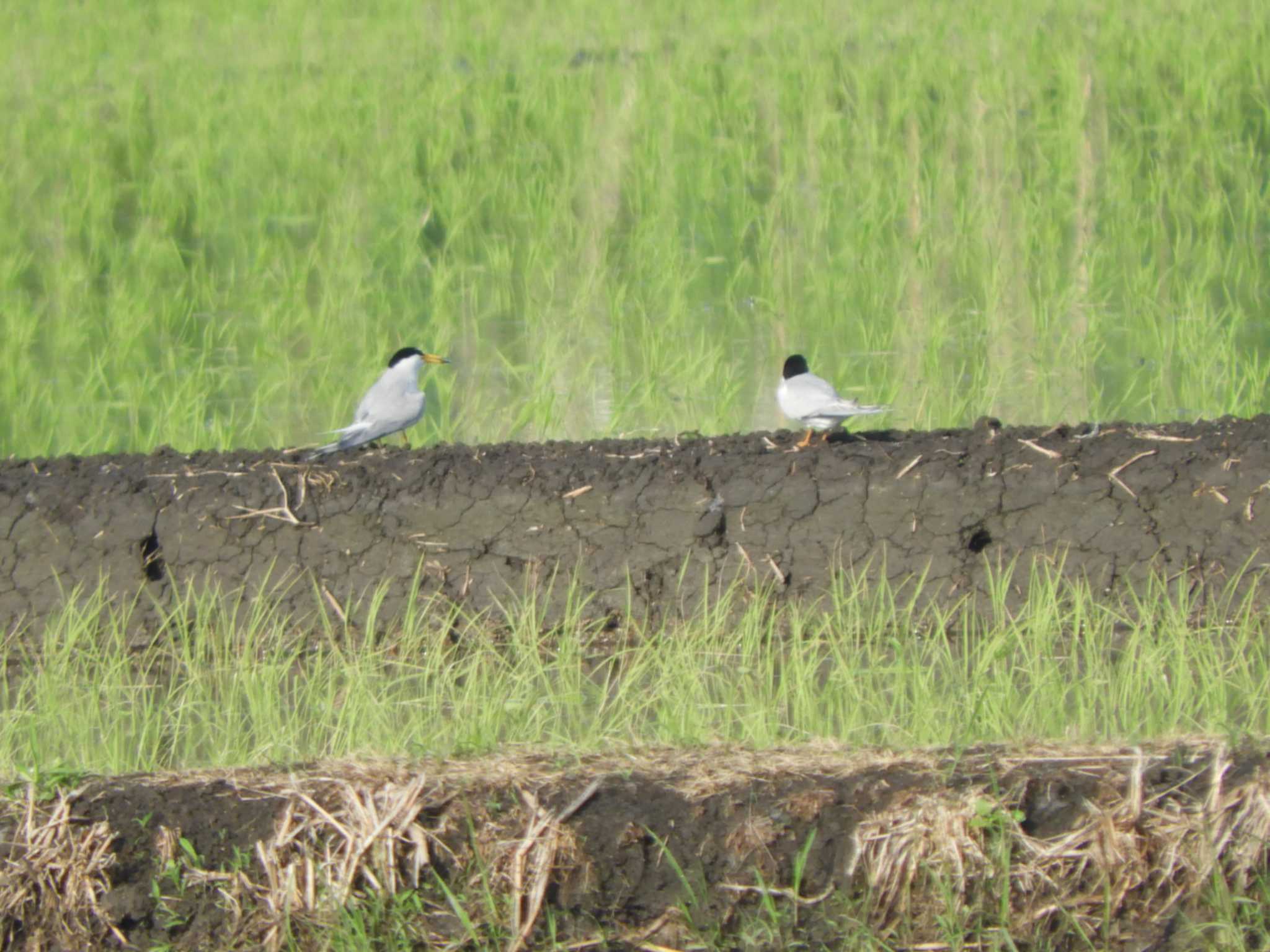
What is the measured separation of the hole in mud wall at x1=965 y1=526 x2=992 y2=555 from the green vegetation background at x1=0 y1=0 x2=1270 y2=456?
0.94 meters

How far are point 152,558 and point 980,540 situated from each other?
2164 mm

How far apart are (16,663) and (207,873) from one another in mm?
2043

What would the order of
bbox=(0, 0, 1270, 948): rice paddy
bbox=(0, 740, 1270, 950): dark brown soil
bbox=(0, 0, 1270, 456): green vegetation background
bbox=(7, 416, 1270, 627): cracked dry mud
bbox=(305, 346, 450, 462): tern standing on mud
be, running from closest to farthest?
bbox=(0, 740, 1270, 950): dark brown soil, bbox=(0, 0, 1270, 948): rice paddy, bbox=(7, 416, 1270, 627): cracked dry mud, bbox=(305, 346, 450, 462): tern standing on mud, bbox=(0, 0, 1270, 456): green vegetation background

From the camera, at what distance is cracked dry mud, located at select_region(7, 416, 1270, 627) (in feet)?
13.2

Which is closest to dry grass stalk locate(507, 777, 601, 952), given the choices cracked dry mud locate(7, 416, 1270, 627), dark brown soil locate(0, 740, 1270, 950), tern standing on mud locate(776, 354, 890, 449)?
dark brown soil locate(0, 740, 1270, 950)

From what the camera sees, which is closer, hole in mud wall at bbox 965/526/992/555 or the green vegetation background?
hole in mud wall at bbox 965/526/992/555

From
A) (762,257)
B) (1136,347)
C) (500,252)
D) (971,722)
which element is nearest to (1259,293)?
(1136,347)

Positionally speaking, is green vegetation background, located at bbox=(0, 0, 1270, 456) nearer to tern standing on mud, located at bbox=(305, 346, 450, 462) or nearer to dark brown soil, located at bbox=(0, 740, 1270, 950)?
tern standing on mud, located at bbox=(305, 346, 450, 462)

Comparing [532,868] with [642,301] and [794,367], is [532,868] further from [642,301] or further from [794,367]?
[642,301]

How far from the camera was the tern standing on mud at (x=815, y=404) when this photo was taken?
13.5 feet

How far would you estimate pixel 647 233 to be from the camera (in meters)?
6.23

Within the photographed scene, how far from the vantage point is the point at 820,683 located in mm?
3709

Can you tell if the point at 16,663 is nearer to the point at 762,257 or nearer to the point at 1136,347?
the point at 762,257

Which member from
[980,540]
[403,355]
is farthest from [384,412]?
[980,540]
